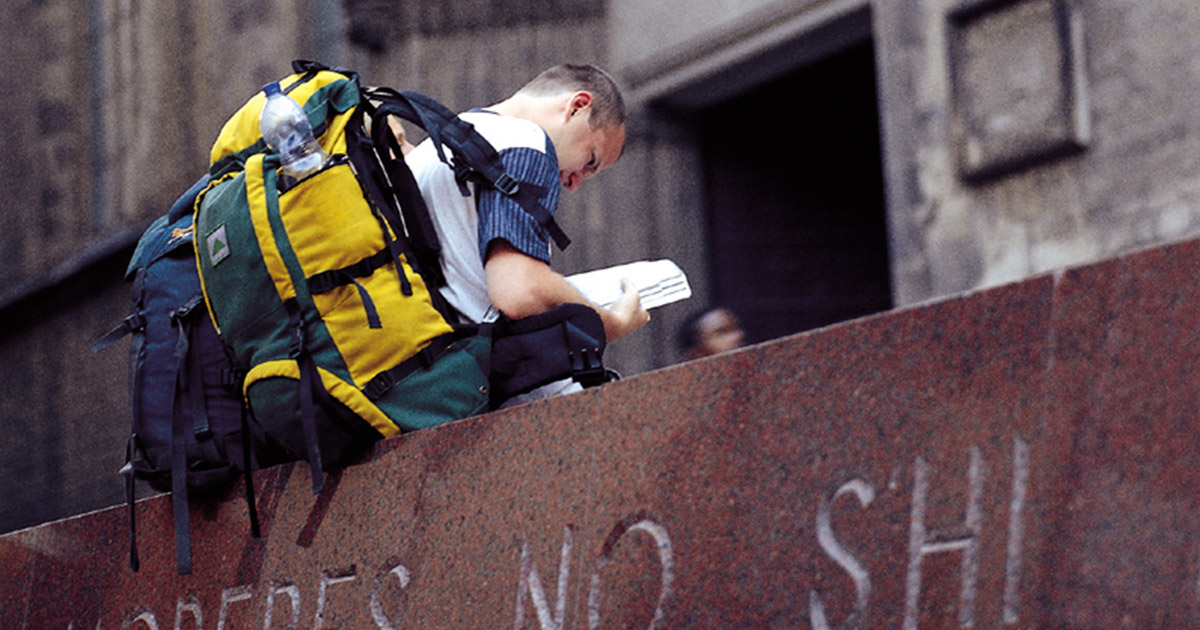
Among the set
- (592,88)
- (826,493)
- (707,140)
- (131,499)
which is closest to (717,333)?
(592,88)

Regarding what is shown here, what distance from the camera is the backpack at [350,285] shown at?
366 cm

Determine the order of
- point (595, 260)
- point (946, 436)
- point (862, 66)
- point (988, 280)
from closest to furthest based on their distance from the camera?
Answer: point (946, 436)
point (988, 280)
point (595, 260)
point (862, 66)

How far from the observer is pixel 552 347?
3.65m

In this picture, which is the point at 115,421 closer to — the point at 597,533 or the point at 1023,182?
the point at 1023,182

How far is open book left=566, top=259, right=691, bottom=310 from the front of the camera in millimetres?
3990

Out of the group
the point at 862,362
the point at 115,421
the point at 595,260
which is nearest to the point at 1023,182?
the point at 595,260

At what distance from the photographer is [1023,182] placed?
857cm

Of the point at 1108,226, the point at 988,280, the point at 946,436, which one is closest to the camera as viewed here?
the point at 946,436

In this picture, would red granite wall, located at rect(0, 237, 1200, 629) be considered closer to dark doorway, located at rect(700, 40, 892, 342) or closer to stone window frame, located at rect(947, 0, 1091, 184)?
stone window frame, located at rect(947, 0, 1091, 184)

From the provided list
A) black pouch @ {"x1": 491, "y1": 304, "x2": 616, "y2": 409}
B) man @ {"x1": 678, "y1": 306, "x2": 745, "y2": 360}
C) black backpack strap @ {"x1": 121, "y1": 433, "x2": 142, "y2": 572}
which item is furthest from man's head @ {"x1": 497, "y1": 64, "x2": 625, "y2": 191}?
man @ {"x1": 678, "y1": 306, "x2": 745, "y2": 360}

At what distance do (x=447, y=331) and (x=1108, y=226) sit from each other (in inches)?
208

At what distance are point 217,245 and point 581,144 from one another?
0.89 meters

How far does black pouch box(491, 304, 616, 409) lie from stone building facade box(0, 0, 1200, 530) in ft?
16.1

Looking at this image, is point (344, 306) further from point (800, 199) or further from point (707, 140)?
point (800, 199)
